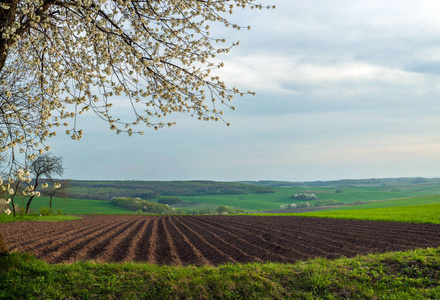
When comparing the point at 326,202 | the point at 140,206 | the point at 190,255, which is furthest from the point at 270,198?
the point at 190,255

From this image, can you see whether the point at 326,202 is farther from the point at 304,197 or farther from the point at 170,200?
the point at 170,200

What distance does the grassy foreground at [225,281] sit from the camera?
712 centimetres

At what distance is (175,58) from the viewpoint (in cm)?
947

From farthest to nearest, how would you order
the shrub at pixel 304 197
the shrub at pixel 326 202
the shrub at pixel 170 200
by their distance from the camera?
the shrub at pixel 304 197, the shrub at pixel 326 202, the shrub at pixel 170 200

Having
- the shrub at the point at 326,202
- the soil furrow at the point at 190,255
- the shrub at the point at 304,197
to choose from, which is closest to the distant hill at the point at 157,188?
the shrub at the point at 304,197

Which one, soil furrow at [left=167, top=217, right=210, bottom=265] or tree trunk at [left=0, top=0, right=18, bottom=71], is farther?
soil furrow at [left=167, top=217, right=210, bottom=265]

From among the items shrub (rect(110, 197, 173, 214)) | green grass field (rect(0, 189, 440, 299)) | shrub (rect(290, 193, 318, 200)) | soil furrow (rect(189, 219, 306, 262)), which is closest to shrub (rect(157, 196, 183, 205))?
shrub (rect(110, 197, 173, 214))

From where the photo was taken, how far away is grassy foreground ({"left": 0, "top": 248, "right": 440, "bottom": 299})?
280 inches

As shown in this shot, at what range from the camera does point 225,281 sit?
7.49 m

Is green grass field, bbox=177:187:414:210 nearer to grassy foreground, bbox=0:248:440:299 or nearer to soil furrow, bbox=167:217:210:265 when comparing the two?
soil furrow, bbox=167:217:210:265

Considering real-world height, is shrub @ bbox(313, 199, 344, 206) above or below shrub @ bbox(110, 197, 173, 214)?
below

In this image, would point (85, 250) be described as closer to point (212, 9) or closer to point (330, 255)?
point (330, 255)

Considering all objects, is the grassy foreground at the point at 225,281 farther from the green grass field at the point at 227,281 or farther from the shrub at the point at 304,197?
the shrub at the point at 304,197

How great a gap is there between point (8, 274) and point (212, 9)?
8.84 m
